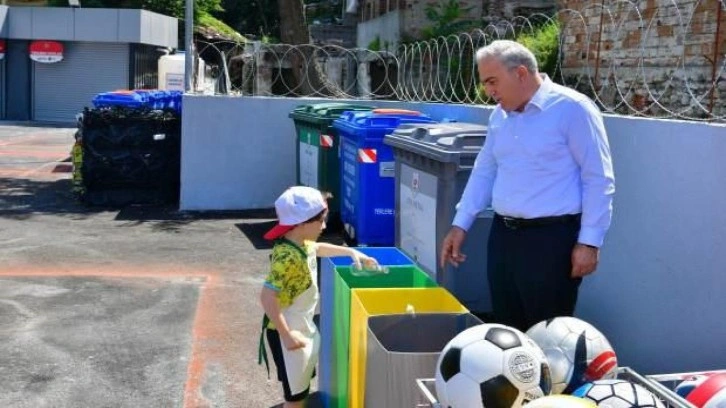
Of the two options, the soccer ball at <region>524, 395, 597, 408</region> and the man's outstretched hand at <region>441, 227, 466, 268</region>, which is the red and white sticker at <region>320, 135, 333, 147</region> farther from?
the soccer ball at <region>524, 395, 597, 408</region>

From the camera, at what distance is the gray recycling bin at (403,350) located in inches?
127

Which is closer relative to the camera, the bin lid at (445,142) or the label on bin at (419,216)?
the bin lid at (445,142)

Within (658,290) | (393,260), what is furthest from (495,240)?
(658,290)

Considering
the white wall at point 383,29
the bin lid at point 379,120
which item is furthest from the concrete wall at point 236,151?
the white wall at point 383,29

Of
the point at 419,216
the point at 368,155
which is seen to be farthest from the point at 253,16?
the point at 419,216

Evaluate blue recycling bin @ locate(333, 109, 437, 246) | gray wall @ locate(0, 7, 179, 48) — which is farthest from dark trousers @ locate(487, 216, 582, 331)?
gray wall @ locate(0, 7, 179, 48)

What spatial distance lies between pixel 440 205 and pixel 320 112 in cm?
464

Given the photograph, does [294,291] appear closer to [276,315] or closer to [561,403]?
[276,315]

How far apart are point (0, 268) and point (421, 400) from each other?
244 inches

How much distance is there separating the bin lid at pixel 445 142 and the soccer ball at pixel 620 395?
3193mm

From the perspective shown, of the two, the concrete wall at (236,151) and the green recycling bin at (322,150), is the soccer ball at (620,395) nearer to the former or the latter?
the green recycling bin at (322,150)

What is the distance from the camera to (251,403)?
5039mm

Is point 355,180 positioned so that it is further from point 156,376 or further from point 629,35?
point 156,376

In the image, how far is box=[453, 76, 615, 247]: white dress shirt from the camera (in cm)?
386
